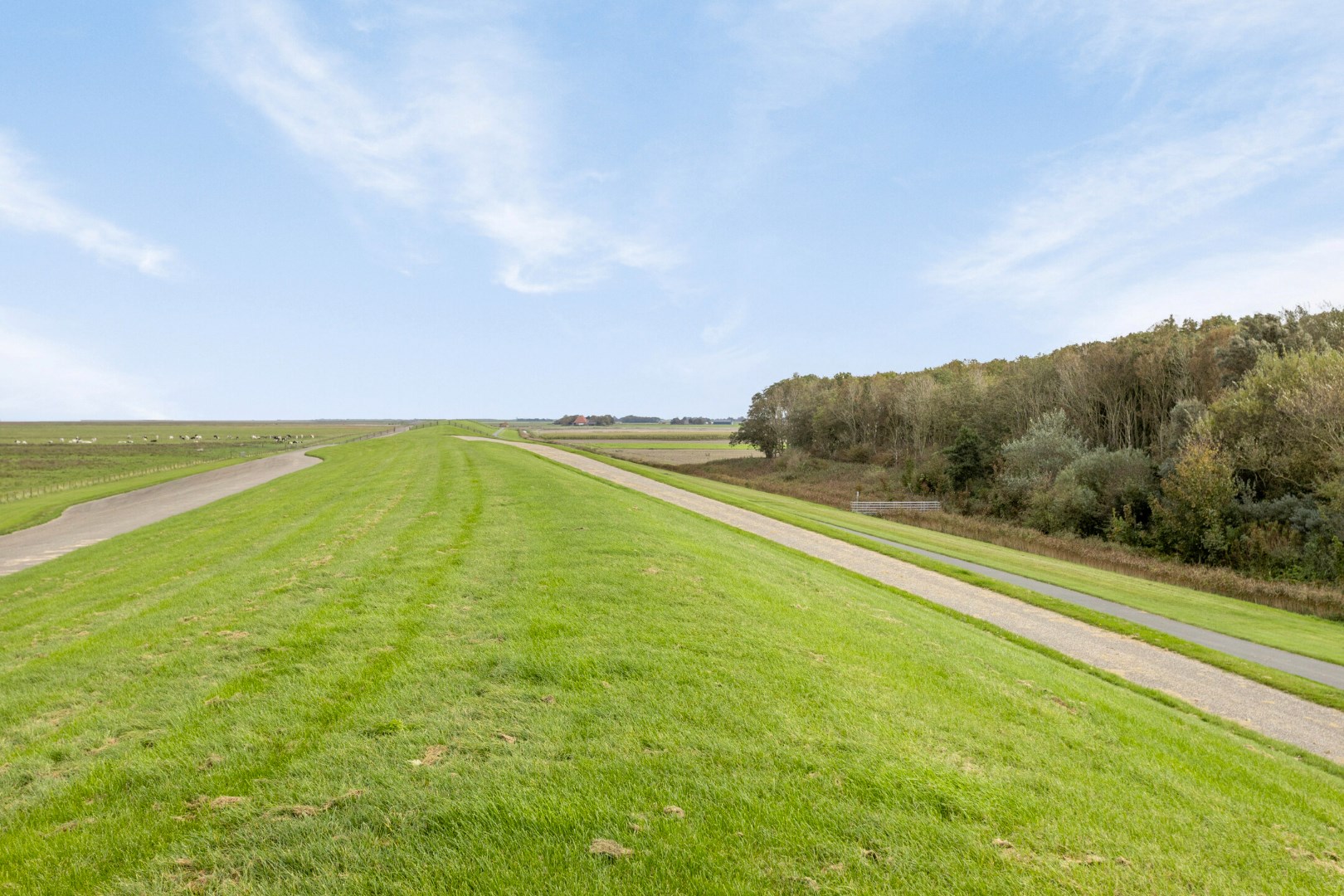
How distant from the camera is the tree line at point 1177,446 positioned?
25.6 metres

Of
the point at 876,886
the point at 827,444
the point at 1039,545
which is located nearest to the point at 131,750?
the point at 876,886

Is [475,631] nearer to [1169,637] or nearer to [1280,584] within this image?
[1169,637]

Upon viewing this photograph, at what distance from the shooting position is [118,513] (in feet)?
98.6

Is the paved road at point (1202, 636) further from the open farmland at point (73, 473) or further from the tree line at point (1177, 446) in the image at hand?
the open farmland at point (73, 473)

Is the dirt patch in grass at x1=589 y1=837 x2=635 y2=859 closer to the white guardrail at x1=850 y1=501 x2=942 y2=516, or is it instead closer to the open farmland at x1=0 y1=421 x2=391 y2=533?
the open farmland at x1=0 y1=421 x2=391 y2=533

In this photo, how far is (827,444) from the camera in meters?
85.5

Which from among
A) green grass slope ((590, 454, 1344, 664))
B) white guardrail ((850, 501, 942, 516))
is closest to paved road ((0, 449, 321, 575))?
green grass slope ((590, 454, 1344, 664))

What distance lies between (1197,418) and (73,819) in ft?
138

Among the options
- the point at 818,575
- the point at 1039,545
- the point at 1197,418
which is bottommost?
the point at 1039,545

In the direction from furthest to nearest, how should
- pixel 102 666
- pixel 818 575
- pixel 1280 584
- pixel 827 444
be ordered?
pixel 827 444 → pixel 1280 584 → pixel 818 575 → pixel 102 666

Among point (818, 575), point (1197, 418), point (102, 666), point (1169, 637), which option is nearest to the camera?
point (102, 666)

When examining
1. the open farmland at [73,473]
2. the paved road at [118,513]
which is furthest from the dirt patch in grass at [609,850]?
the open farmland at [73,473]

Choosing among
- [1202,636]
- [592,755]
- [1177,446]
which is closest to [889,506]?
[1177,446]

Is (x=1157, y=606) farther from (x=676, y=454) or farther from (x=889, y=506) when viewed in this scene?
(x=676, y=454)
